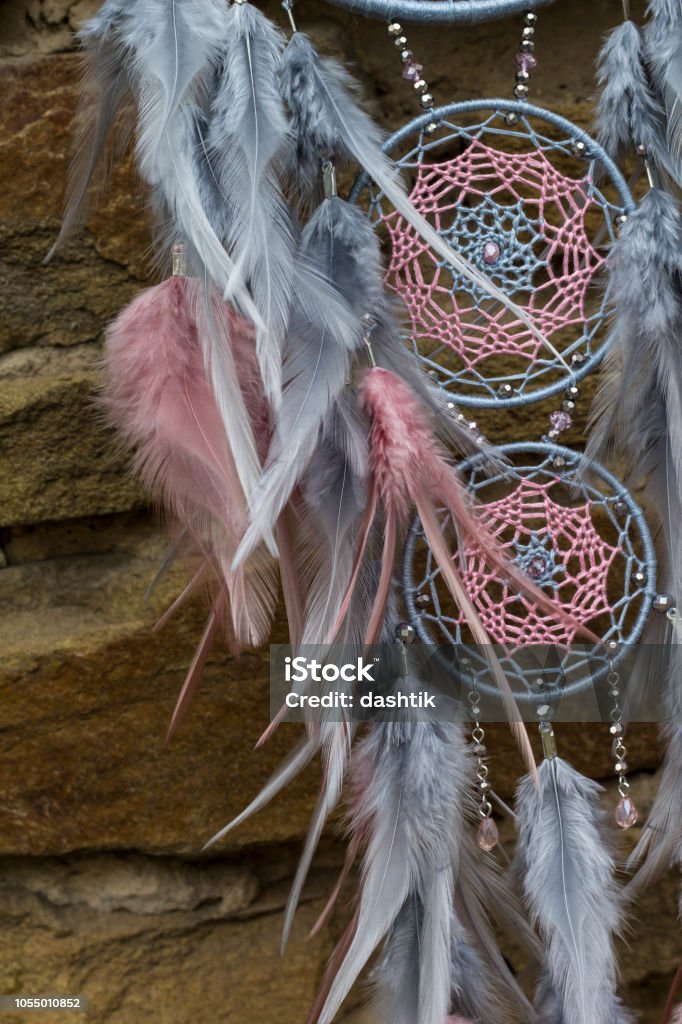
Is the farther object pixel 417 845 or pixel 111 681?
pixel 111 681

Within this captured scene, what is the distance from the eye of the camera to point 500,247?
64 centimetres

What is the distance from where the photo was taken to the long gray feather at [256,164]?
55cm

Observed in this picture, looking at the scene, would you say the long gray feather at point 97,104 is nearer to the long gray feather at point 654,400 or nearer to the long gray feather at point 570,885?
the long gray feather at point 654,400

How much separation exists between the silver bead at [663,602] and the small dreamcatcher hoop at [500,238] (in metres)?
0.15

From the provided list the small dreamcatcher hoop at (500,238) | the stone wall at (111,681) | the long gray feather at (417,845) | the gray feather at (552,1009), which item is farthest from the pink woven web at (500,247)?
the gray feather at (552,1009)

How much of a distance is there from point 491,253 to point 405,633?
24cm

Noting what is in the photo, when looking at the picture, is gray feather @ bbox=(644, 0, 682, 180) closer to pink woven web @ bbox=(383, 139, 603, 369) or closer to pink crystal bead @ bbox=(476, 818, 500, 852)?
pink woven web @ bbox=(383, 139, 603, 369)

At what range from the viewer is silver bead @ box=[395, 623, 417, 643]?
2.10 ft

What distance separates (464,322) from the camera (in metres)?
0.65

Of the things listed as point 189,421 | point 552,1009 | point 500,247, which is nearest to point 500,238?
point 500,247

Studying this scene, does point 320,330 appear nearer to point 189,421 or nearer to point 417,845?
point 189,421

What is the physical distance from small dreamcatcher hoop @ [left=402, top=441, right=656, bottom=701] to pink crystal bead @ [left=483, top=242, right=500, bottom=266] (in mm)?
114

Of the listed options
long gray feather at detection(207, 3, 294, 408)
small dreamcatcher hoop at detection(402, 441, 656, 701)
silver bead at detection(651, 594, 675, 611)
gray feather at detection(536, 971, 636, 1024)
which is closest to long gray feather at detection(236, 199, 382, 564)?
long gray feather at detection(207, 3, 294, 408)

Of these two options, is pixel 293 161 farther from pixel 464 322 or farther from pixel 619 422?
pixel 619 422
